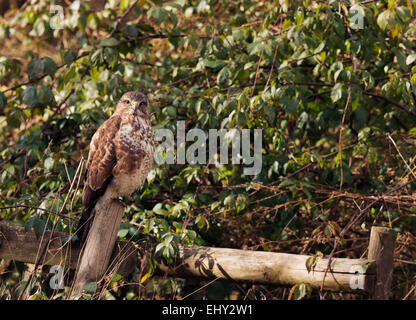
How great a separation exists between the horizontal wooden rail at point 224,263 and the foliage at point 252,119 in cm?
26

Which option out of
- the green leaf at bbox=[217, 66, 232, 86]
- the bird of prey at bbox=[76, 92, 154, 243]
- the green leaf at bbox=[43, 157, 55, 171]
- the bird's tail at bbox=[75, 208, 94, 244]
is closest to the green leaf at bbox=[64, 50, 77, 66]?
the green leaf at bbox=[43, 157, 55, 171]

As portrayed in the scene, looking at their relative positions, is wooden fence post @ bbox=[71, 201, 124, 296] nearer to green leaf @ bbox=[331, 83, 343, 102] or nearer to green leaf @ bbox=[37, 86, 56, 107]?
green leaf @ bbox=[37, 86, 56, 107]

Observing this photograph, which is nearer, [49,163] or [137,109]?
[137,109]

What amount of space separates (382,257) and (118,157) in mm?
1568

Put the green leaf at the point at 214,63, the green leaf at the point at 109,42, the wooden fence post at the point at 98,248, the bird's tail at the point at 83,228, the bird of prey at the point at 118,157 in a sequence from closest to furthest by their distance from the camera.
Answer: the wooden fence post at the point at 98,248
the bird's tail at the point at 83,228
the bird of prey at the point at 118,157
the green leaf at the point at 214,63
the green leaf at the point at 109,42

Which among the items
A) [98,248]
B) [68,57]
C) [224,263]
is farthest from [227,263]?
[68,57]

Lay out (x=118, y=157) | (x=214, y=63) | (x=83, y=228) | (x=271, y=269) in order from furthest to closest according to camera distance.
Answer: (x=214, y=63) < (x=118, y=157) < (x=83, y=228) < (x=271, y=269)

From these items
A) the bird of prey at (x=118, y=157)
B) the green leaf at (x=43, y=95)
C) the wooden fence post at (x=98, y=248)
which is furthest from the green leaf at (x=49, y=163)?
the wooden fence post at (x=98, y=248)

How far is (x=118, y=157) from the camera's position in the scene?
10.3 feet

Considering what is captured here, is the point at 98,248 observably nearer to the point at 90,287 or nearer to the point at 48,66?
the point at 90,287

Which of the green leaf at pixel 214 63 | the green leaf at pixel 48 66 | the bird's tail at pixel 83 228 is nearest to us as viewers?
the bird's tail at pixel 83 228

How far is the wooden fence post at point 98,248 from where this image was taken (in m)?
2.64

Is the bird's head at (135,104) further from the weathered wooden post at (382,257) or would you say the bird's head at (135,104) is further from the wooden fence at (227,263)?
the weathered wooden post at (382,257)
